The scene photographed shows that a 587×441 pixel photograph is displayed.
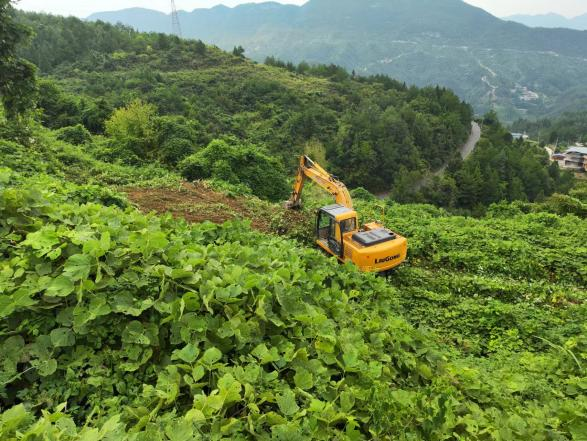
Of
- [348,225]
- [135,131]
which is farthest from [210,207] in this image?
[135,131]

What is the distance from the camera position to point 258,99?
5619cm

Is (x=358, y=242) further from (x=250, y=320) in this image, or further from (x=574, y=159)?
(x=574, y=159)

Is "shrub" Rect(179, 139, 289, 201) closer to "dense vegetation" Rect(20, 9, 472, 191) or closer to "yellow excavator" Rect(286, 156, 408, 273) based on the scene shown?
"yellow excavator" Rect(286, 156, 408, 273)

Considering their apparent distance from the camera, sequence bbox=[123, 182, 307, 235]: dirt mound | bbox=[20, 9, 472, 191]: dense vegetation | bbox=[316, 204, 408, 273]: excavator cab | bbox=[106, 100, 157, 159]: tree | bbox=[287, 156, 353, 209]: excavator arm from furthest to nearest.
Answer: bbox=[20, 9, 472, 191]: dense vegetation < bbox=[106, 100, 157, 159]: tree < bbox=[123, 182, 307, 235]: dirt mound < bbox=[287, 156, 353, 209]: excavator arm < bbox=[316, 204, 408, 273]: excavator cab

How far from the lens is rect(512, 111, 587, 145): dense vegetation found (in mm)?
102938

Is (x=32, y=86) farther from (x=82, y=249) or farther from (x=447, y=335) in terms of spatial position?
(x=447, y=335)

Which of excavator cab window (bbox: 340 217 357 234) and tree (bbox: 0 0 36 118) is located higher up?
tree (bbox: 0 0 36 118)

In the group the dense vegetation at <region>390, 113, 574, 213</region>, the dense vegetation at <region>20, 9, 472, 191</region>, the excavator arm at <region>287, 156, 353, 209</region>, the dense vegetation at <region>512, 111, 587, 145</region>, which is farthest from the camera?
the dense vegetation at <region>512, 111, 587, 145</region>

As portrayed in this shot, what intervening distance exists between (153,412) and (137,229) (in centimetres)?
217

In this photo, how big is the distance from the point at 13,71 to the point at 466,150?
6387cm

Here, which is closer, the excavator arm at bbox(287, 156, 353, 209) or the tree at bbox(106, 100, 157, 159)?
the excavator arm at bbox(287, 156, 353, 209)

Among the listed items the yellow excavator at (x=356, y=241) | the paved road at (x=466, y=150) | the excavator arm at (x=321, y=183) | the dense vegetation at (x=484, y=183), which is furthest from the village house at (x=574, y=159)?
the yellow excavator at (x=356, y=241)

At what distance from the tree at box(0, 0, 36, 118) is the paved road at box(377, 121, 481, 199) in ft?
134

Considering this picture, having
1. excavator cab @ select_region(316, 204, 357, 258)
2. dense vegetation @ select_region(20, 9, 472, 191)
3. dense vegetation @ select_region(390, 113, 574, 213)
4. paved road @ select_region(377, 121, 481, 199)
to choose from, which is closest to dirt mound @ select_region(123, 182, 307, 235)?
excavator cab @ select_region(316, 204, 357, 258)
